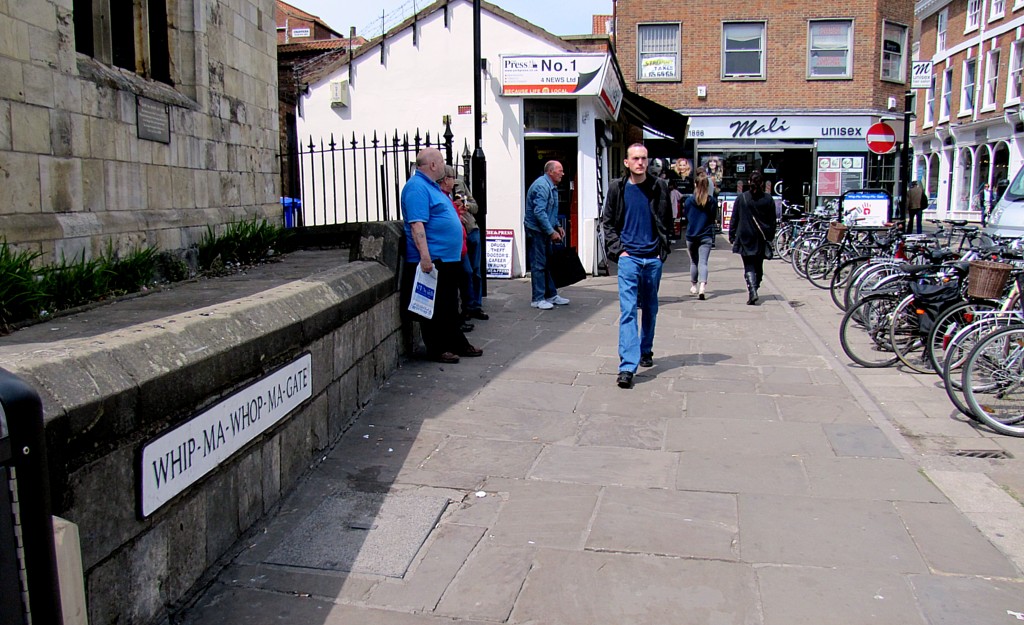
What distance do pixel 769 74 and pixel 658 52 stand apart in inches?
138

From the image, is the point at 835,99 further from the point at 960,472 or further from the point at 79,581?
the point at 79,581

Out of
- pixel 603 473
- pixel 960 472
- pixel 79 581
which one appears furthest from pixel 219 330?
pixel 960 472

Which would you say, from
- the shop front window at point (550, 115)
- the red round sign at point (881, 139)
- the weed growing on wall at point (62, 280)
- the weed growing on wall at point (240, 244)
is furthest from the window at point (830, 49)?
the weed growing on wall at point (62, 280)

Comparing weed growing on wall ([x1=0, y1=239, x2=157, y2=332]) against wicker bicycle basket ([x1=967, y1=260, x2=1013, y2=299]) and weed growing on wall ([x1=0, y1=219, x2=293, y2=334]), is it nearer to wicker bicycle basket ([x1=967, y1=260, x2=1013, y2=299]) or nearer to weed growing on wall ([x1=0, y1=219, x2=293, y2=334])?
weed growing on wall ([x1=0, y1=219, x2=293, y2=334])

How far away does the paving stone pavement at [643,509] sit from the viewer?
3.39 meters

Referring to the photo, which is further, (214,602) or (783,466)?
(783,466)

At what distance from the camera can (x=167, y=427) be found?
10.2ft

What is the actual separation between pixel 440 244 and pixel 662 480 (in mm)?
2978

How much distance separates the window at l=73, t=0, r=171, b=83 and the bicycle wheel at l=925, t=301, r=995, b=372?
743 centimetres

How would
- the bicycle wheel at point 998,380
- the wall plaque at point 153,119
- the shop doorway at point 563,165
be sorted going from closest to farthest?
the bicycle wheel at point 998,380, the wall plaque at point 153,119, the shop doorway at point 563,165

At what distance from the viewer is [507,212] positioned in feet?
44.0

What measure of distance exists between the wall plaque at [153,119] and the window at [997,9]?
107ft

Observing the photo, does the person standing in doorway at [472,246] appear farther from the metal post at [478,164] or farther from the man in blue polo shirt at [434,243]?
the man in blue polo shirt at [434,243]

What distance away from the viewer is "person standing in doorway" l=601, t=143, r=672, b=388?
6.84m
